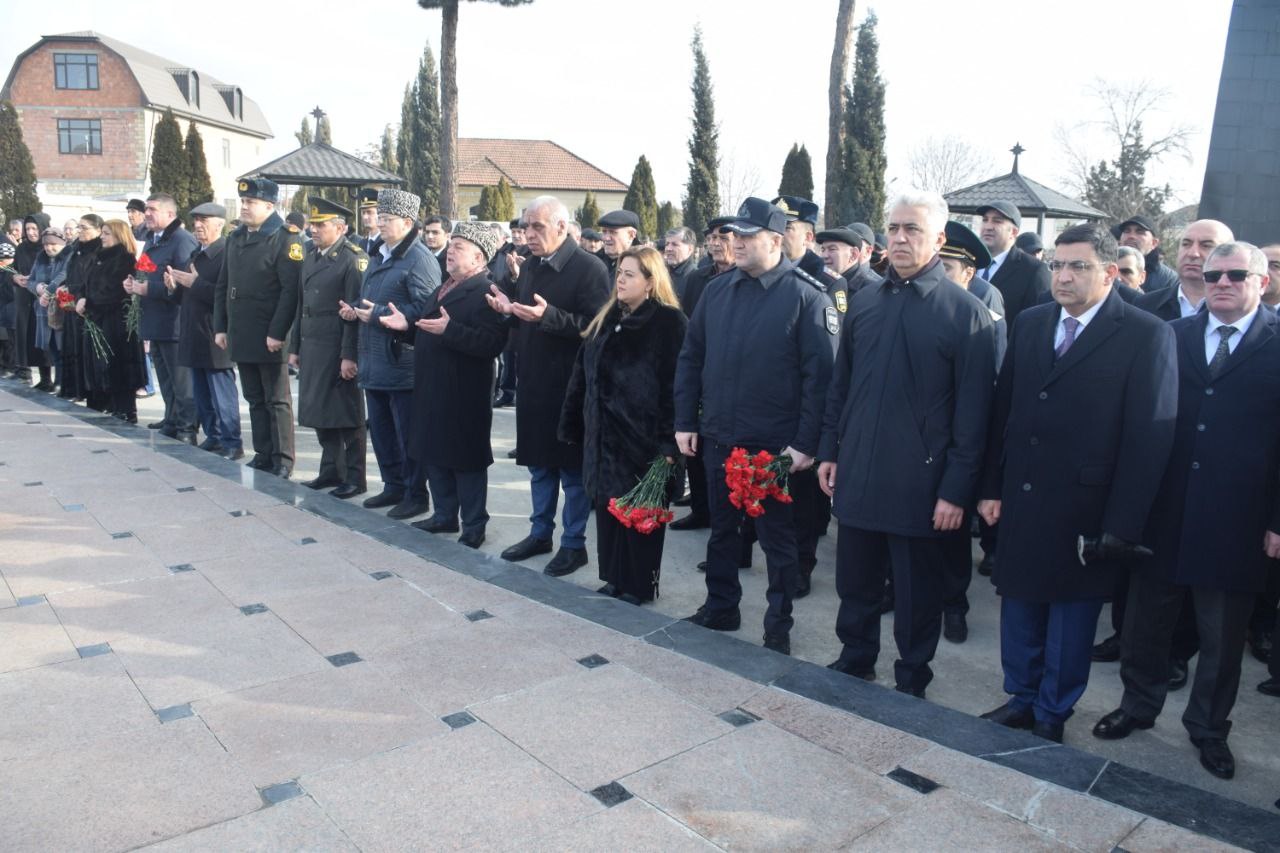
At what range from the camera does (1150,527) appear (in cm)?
371

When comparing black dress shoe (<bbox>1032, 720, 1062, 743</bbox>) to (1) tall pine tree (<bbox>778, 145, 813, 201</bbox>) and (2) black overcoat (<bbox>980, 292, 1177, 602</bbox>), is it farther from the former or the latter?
(1) tall pine tree (<bbox>778, 145, 813, 201</bbox>)

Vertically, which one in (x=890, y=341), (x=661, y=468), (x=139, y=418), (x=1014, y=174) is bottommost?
(x=139, y=418)

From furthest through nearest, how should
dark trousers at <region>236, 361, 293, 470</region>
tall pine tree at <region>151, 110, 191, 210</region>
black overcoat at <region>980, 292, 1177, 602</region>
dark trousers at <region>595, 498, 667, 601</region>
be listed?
tall pine tree at <region>151, 110, 191, 210</region>
dark trousers at <region>236, 361, 293, 470</region>
dark trousers at <region>595, 498, 667, 601</region>
black overcoat at <region>980, 292, 1177, 602</region>

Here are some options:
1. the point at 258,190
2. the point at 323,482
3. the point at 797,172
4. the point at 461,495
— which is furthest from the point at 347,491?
the point at 797,172

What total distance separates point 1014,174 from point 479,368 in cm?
1042

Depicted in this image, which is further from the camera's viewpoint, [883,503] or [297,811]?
[883,503]

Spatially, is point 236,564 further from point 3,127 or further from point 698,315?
point 3,127

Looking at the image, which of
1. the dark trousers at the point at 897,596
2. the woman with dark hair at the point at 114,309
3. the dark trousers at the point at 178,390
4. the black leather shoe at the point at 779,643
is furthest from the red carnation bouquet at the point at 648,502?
the woman with dark hair at the point at 114,309

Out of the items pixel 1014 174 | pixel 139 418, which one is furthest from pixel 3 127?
pixel 1014 174

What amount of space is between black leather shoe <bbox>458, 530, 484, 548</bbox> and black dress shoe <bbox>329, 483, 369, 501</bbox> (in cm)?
148

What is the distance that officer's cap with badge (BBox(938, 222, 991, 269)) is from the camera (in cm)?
455

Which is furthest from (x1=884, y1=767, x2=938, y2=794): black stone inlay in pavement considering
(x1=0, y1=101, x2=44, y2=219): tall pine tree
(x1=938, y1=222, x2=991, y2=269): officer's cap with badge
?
(x1=0, y1=101, x2=44, y2=219): tall pine tree

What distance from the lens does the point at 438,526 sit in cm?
633

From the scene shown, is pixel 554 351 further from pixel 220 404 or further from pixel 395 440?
pixel 220 404
